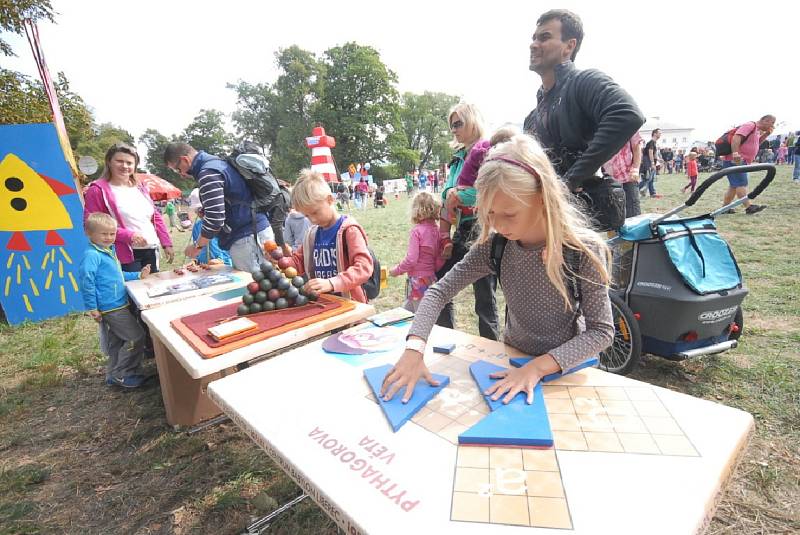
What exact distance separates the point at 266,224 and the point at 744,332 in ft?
12.9

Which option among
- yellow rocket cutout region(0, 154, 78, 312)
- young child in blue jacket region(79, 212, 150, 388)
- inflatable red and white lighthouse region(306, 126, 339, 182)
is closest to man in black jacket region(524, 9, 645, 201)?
young child in blue jacket region(79, 212, 150, 388)

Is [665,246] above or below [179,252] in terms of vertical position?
above

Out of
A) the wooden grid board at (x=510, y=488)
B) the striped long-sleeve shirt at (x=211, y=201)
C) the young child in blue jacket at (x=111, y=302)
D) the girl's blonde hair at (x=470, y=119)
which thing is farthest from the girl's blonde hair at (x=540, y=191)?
the young child in blue jacket at (x=111, y=302)

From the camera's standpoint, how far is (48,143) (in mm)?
4707

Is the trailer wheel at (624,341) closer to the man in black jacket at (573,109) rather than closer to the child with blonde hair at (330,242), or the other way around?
the man in black jacket at (573,109)

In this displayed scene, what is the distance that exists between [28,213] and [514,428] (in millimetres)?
6061

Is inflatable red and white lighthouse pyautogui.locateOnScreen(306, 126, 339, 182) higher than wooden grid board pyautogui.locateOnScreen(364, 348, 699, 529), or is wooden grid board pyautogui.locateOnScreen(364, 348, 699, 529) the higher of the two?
inflatable red and white lighthouse pyautogui.locateOnScreen(306, 126, 339, 182)

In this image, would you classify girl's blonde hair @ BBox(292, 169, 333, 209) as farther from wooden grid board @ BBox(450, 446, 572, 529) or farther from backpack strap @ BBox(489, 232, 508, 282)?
wooden grid board @ BBox(450, 446, 572, 529)

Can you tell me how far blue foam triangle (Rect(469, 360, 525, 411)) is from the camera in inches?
41.8

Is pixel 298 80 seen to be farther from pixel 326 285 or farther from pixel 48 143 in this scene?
pixel 326 285

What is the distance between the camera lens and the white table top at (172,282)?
8.00ft

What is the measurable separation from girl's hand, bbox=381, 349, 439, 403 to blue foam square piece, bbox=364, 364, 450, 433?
1 centimetres

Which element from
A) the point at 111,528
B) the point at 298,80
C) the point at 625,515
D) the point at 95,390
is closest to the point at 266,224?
the point at 95,390

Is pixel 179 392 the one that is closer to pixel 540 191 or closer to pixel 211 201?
pixel 211 201
